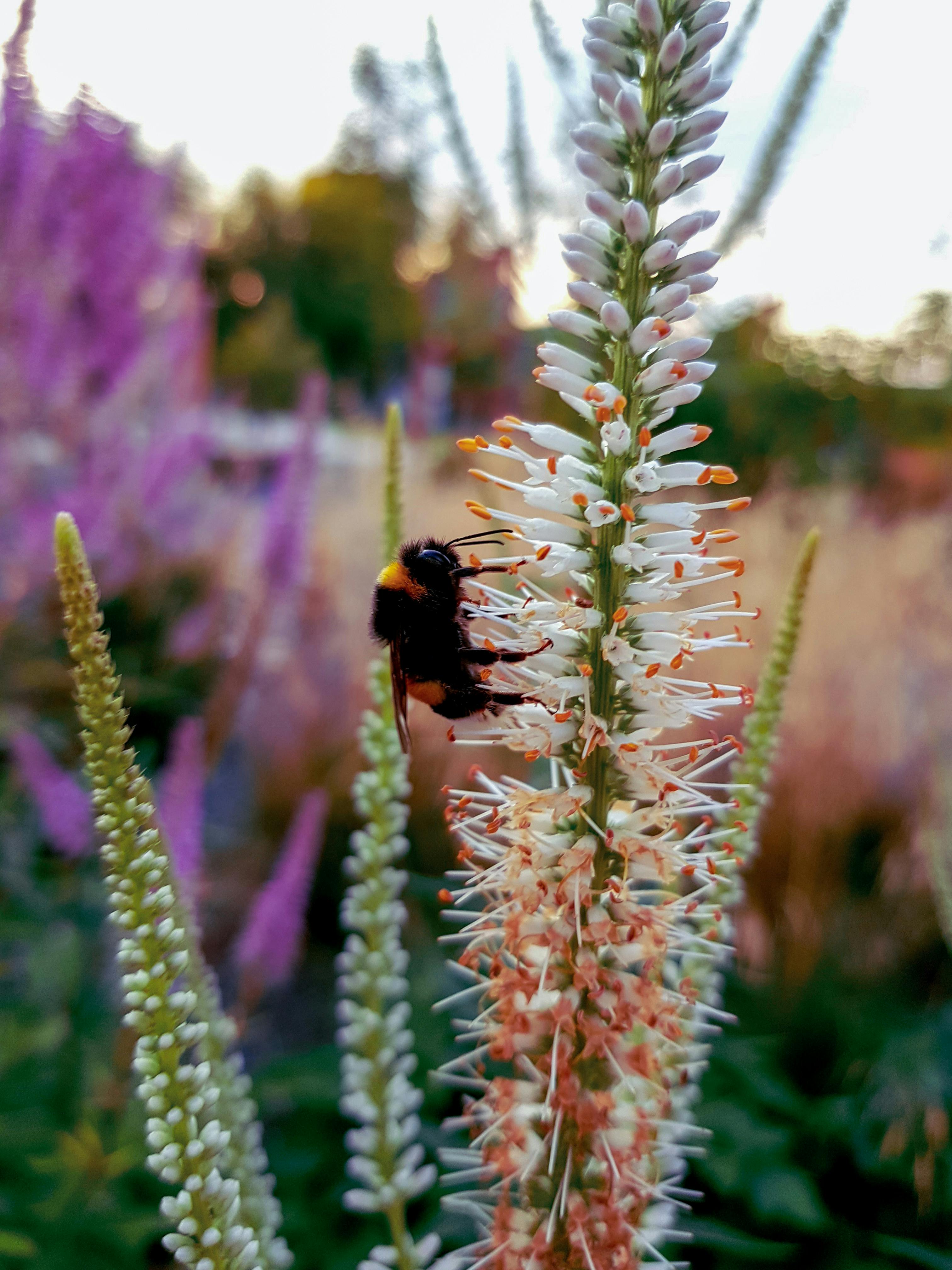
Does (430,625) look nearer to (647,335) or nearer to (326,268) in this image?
(647,335)

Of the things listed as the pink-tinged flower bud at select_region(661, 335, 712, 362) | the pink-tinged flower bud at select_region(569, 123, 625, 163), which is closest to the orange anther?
the pink-tinged flower bud at select_region(661, 335, 712, 362)

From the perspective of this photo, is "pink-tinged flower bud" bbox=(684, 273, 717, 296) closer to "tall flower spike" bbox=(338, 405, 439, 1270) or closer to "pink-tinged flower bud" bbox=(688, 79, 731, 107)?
"pink-tinged flower bud" bbox=(688, 79, 731, 107)

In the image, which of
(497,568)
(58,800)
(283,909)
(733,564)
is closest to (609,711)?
(733,564)

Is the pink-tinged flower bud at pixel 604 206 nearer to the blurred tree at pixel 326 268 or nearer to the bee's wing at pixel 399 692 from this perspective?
the bee's wing at pixel 399 692

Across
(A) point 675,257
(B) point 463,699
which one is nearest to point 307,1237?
(B) point 463,699

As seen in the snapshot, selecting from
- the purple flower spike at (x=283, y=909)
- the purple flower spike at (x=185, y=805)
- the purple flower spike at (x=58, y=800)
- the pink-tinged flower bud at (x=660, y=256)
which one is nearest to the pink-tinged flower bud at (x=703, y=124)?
the pink-tinged flower bud at (x=660, y=256)

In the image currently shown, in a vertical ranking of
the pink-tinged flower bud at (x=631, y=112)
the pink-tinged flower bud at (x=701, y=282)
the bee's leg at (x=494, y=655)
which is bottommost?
the bee's leg at (x=494, y=655)
